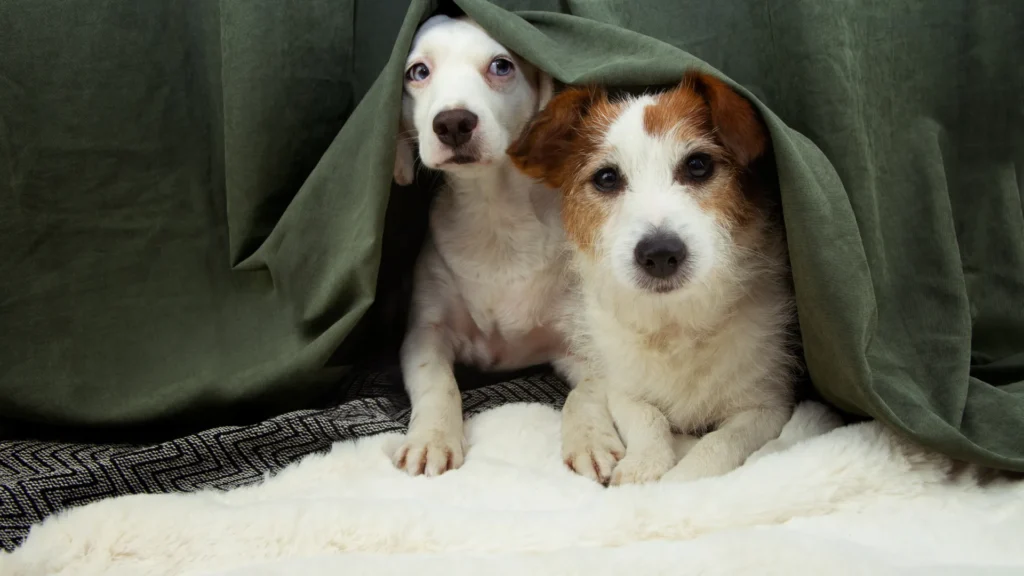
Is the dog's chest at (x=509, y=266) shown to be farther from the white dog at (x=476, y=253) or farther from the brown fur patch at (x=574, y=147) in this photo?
the brown fur patch at (x=574, y=147)

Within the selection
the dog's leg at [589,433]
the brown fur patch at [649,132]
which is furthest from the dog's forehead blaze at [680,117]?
the dog's leg at [589,433]

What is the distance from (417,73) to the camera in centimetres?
184

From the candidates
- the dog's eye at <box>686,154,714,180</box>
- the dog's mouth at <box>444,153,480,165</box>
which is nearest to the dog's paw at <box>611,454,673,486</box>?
the dog's eye at <box>686,154,714,180</box>

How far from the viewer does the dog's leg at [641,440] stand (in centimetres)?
148

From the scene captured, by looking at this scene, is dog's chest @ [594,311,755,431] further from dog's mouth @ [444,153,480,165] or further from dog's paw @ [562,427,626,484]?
dog's mouth @ [444,153,480,165]

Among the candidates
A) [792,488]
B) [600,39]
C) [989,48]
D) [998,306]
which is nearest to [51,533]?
[792,488]

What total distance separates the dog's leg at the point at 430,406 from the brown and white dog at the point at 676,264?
332 mm

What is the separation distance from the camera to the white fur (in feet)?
4.91

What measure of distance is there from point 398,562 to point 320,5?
1.33 m

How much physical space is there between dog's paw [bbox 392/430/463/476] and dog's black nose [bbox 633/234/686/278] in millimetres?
527

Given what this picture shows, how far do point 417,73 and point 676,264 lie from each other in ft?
2.57

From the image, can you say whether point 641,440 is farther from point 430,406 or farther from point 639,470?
point 430,406

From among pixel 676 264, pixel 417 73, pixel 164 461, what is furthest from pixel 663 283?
pixel 164 461

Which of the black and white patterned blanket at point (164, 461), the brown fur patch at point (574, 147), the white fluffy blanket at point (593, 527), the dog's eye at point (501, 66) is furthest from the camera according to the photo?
the dog's eye at point (501, 66)
